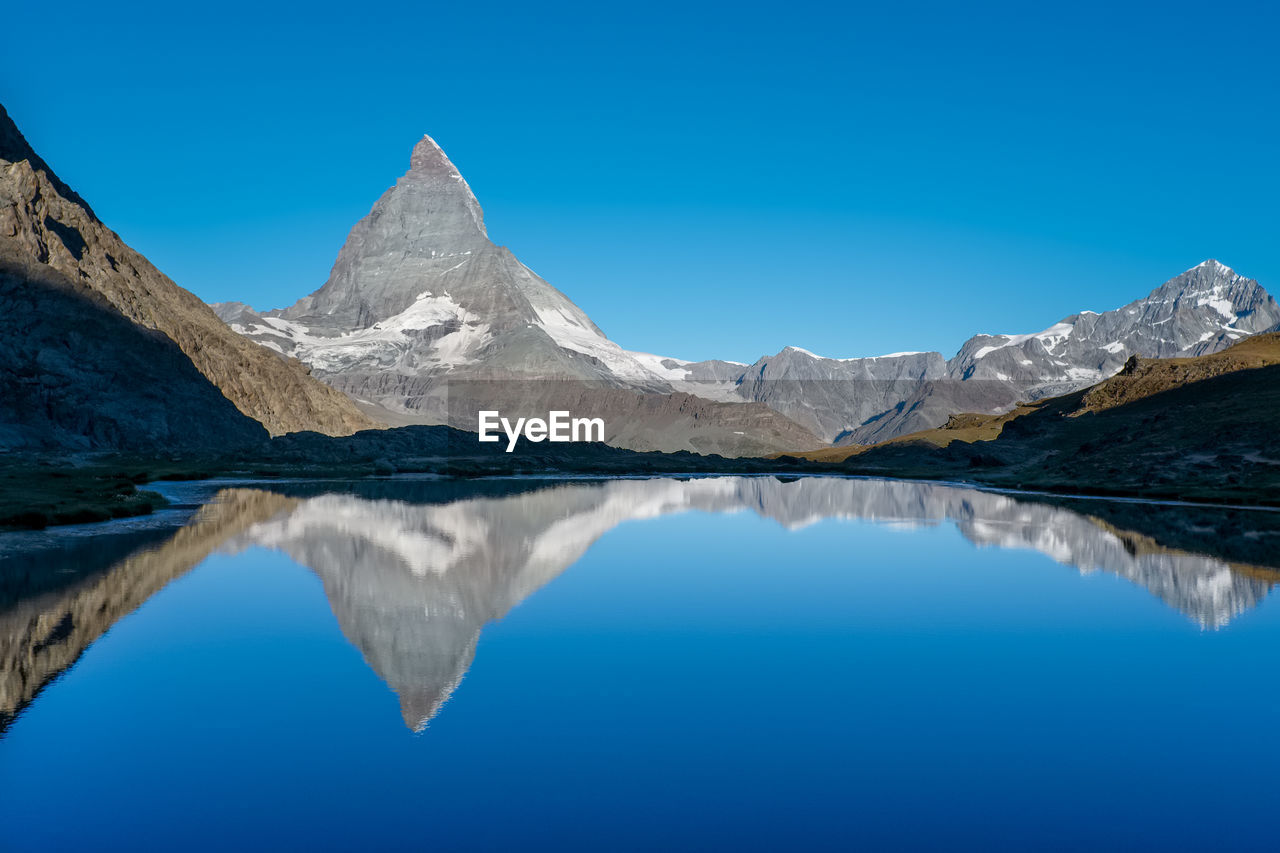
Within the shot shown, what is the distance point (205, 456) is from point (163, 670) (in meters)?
97.1

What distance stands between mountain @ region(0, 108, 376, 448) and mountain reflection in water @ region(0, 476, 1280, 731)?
42819 mm

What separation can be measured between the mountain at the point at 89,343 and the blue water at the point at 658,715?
272ft

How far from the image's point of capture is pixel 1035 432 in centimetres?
12900

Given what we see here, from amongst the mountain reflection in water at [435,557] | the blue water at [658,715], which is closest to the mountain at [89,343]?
the mountain reflection in water at [435,557]

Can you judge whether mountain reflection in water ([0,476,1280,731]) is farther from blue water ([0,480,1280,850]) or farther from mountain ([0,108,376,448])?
mountain ([0,108,376,448])

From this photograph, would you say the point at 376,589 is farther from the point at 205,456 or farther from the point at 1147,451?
the point at 205,456

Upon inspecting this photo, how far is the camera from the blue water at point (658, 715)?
1038cm

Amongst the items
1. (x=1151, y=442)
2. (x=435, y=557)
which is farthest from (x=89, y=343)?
(x=1151, y=442)

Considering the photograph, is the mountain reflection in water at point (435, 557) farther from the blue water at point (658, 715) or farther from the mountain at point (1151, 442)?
the mountain at point (1151, 442)

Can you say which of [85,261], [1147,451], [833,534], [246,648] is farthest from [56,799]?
[85,261]

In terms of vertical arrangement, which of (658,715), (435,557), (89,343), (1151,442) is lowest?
(658,715)

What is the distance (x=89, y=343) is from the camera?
106 m

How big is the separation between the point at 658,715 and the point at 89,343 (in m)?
112

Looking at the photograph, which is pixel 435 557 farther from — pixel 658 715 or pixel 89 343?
pixel 89 343
